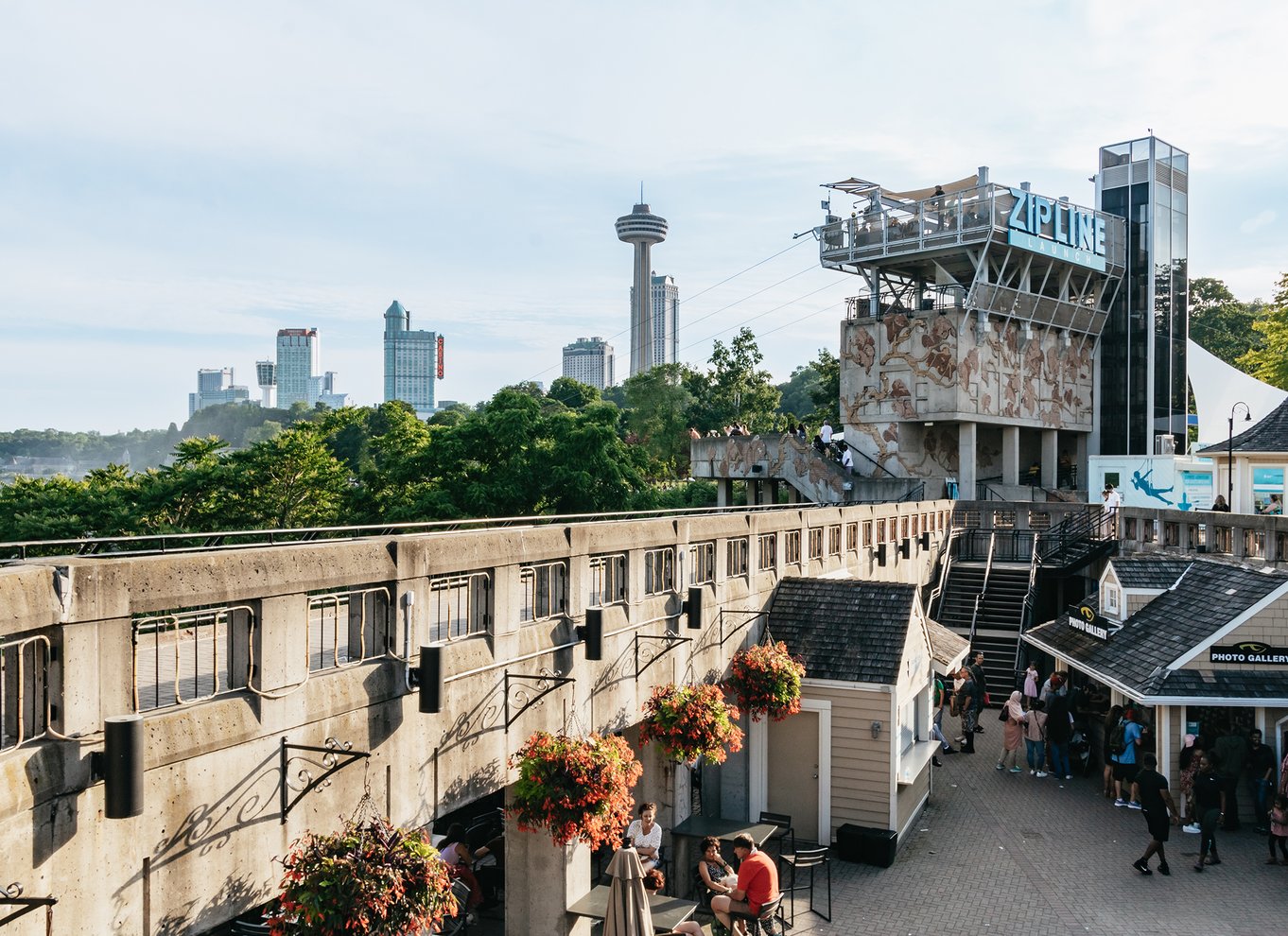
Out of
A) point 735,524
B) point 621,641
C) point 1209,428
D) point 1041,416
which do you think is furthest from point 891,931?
point 1041,416

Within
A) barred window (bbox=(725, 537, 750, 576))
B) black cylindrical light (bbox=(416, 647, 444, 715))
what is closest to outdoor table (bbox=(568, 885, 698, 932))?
black cylindrical light (bbox=(416, 647, 444, 715))

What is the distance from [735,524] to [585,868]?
595 cm

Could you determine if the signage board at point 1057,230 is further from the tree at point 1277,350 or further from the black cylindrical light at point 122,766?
the black cylindrical light at point 122,766

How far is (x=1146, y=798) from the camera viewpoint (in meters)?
14.7

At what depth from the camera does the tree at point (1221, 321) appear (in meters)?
77.2

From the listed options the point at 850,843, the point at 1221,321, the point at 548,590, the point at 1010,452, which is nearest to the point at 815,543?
the point at 850,843

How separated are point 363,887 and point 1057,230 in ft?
148

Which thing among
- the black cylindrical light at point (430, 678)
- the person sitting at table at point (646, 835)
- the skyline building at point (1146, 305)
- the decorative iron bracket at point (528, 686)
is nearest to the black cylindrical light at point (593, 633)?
the decorative iron bracket at point (528, 686)

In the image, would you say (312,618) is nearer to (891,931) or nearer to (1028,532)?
(891,931)

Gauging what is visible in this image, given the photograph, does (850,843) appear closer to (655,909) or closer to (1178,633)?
(655,909)

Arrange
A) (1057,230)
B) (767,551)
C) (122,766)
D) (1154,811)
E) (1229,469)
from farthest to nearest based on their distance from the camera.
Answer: (1057,230)
(1229,469)
(767,551)
(1154,811)
(122,766)

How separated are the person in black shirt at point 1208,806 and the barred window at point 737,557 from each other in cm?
707

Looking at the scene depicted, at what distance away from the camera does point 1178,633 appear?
18234 mm

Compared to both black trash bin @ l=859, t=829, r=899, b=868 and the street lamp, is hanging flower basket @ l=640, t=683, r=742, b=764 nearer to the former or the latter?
black trash bin @ l=859, t=829, r=899, b=868
